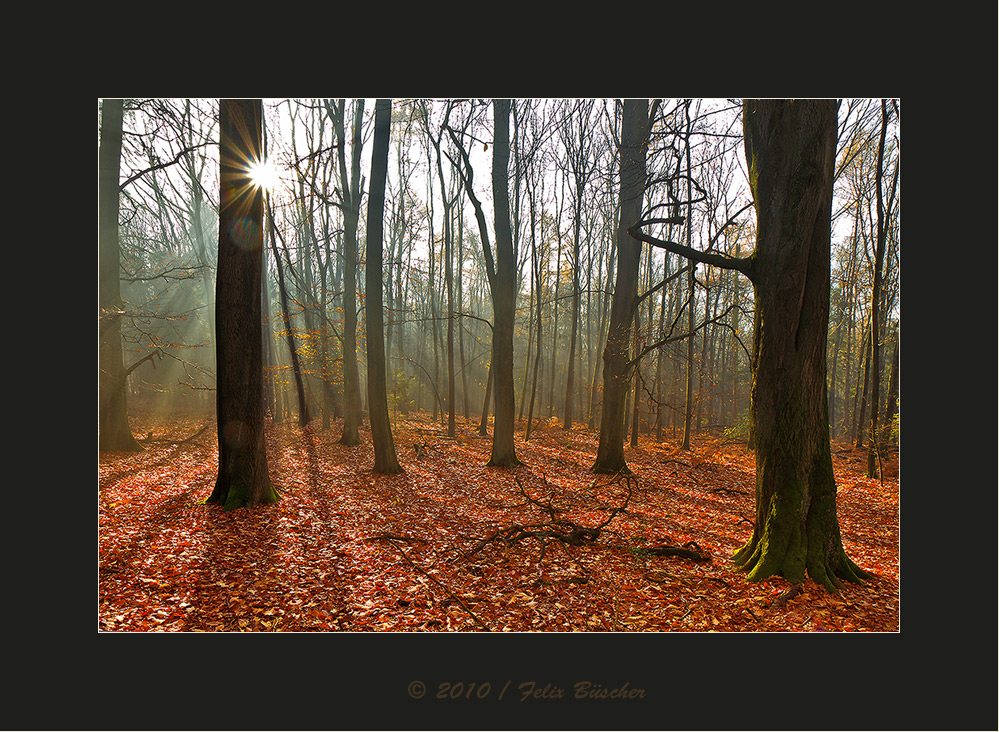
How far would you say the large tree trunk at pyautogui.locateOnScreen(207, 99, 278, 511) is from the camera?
5832 millimetres

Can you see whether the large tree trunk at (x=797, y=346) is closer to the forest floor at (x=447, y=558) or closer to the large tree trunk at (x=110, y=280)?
the forest floor at (x=447, y=558)

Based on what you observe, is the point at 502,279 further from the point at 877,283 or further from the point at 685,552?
the point at 877,283

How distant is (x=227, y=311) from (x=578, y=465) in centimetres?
824

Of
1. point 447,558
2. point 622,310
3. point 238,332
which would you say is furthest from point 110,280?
point 622,310

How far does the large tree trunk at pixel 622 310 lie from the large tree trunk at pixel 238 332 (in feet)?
21.2

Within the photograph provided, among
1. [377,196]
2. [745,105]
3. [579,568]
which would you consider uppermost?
[377,196]

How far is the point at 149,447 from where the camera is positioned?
10.1 metres

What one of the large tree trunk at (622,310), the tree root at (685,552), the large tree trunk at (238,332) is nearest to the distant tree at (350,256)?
the large tree trunk at (238,332)

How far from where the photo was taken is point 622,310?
923 cm

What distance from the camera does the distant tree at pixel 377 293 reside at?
856 centimetres

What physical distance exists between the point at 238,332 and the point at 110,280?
615 cm

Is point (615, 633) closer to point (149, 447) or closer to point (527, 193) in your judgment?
point (149, 447)

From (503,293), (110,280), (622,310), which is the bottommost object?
(622,310)
